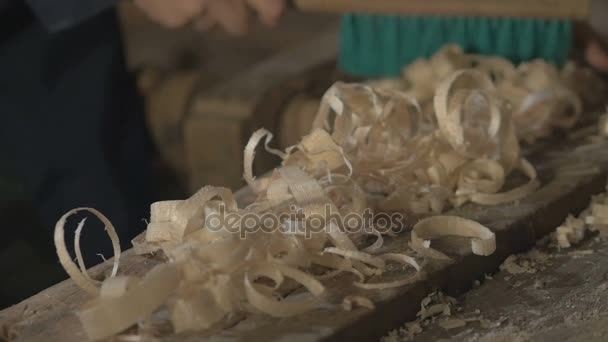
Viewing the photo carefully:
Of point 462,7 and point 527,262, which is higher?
point 462,7

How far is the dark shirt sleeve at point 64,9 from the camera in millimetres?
1381

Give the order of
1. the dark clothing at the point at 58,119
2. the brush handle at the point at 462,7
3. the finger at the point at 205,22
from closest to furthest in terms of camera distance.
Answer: the brush handle at the point at 462,7
the finger at the point at 205,22
the dark clothing at the point at 58,119

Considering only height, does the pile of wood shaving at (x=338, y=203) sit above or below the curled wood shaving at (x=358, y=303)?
above

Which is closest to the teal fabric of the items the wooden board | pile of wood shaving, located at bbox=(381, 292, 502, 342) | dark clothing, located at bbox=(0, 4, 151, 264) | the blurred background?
the blurred background

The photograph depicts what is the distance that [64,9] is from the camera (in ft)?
4.54

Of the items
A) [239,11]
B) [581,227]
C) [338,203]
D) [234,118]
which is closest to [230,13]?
[239,11]

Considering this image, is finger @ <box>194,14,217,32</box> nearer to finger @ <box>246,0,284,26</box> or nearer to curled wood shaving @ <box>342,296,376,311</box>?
finger @ <box>246,0,284,26</box>

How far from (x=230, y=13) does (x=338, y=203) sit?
0.58 m

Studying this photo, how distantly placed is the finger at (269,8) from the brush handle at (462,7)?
80 millimetres

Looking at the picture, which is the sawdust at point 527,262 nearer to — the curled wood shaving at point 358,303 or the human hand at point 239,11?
the curled wood shaving at point 358,303

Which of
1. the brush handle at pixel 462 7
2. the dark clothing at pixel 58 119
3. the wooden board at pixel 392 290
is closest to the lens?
the wooden board at pixel 392 290

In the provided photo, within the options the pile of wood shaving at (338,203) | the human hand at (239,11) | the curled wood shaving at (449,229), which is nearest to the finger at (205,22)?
the human hand at (239,11)

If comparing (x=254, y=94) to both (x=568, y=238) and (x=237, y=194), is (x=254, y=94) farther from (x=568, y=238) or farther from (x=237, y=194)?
(x=568, y=238)

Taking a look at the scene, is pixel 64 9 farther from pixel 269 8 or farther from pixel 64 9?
pixel 269 8
